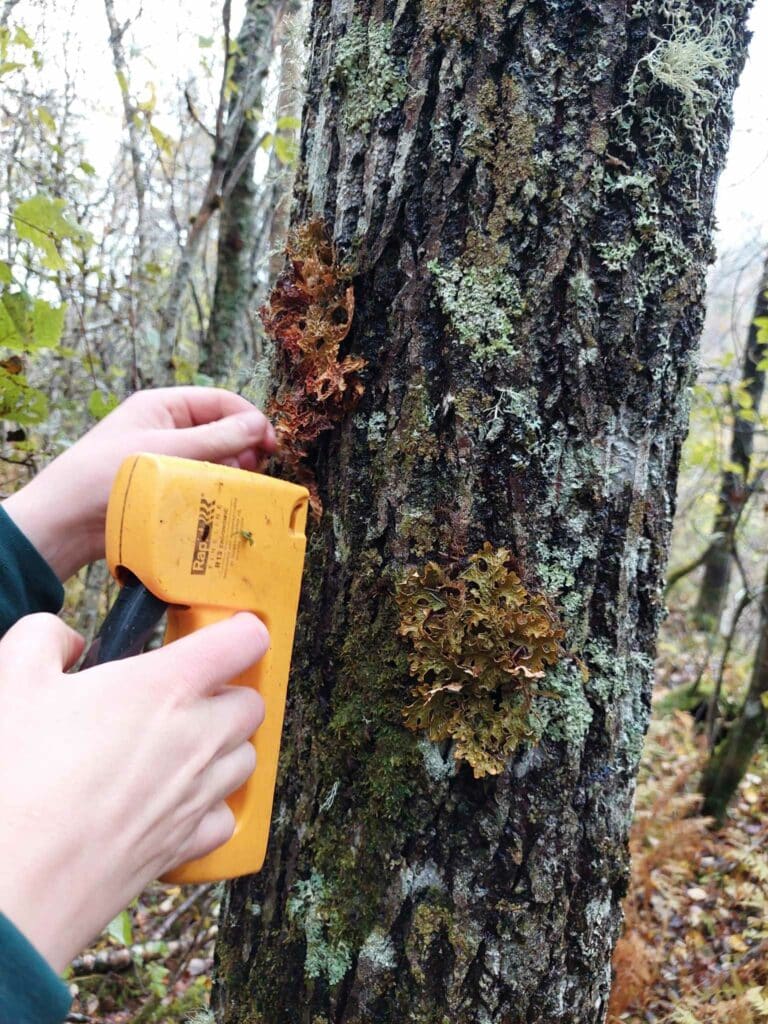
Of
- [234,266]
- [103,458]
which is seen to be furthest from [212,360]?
[103,458]

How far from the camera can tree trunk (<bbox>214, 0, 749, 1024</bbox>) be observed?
1062 millimetres

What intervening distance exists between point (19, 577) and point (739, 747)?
4231 mm

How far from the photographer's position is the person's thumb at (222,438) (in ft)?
4.08

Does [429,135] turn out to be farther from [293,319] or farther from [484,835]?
[484,835]

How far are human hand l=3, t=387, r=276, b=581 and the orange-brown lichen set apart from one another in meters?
0.10

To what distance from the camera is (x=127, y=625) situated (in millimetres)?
996

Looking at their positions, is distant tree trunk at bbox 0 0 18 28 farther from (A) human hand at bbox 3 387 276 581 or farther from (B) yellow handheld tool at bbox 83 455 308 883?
(B) yellow handheld tool at bbox 83 455 308 883

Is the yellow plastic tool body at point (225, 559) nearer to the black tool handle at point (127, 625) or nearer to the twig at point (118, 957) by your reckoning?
the black tool handle at point (127, 625)

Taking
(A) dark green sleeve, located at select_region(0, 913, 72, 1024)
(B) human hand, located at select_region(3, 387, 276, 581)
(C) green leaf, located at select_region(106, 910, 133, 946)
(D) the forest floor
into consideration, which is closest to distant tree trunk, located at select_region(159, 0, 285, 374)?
(B) human hand, located at select_region(3, 387, 276, 581)

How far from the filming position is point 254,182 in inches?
165

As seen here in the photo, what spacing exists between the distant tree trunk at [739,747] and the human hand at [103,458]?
12.9 feet

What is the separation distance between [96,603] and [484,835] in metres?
2.57

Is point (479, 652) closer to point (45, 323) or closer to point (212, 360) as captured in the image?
point (45, 323)

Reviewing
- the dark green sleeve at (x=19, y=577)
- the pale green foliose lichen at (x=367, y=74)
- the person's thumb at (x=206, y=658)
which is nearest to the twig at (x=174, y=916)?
the dark green sleeve at (x=19, y=577)
